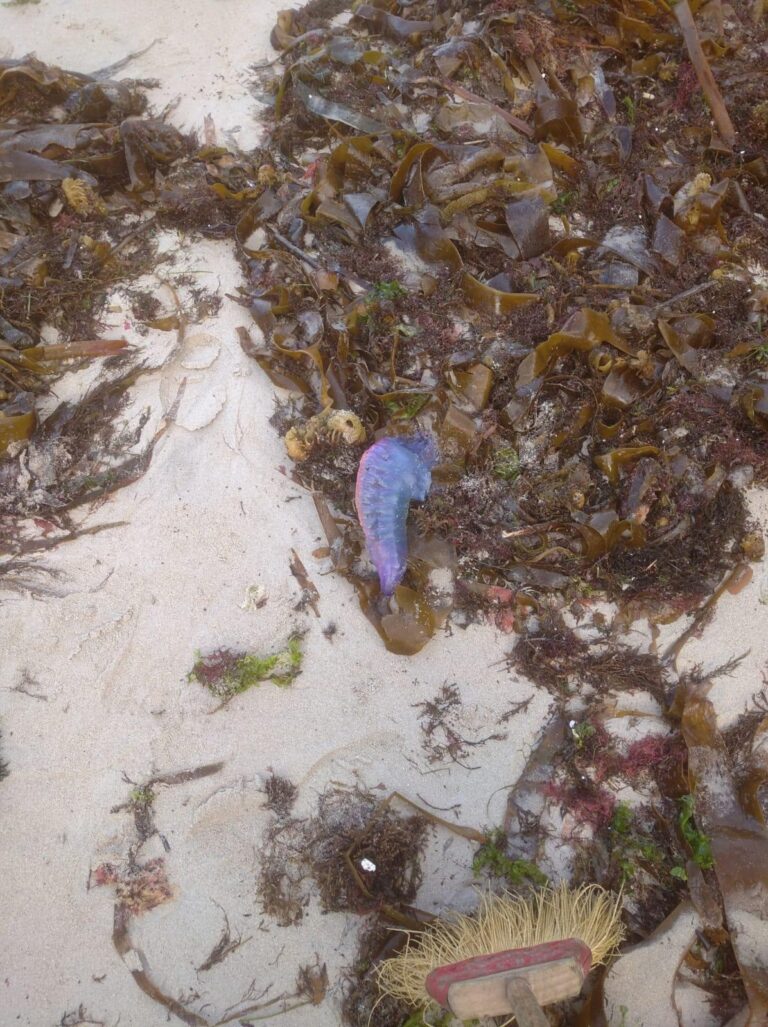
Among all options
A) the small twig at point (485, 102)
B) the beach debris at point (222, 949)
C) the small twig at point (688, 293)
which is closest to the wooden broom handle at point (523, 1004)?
the beach debris at point (222, 949)

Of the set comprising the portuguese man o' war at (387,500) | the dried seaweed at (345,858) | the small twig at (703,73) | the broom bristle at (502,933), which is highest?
the small twig at (703,73)

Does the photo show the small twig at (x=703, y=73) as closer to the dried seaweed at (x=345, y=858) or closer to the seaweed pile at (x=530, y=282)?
the seaweed pile at (x=530, y=282)

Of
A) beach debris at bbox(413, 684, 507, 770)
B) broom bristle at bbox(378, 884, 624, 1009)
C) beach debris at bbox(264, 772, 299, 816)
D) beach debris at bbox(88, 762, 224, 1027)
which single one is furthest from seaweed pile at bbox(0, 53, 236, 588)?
broom bristle at bbox(378, 884, 624, 1009)

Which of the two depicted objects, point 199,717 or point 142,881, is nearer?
point 142,881

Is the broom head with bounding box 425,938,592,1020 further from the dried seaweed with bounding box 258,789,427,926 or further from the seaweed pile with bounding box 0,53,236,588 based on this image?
the seaweed pile with bounding box 0,53,236,588

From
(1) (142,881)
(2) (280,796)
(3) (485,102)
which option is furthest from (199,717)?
(3) (485,102)

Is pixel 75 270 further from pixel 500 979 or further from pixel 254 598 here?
pixel 500 979

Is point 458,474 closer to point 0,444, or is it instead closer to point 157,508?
point 157,508
